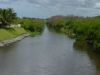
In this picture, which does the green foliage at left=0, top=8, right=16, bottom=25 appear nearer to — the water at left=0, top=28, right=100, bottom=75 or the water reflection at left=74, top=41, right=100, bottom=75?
the water reflection at left=74, top=41, right=100, bottom=75

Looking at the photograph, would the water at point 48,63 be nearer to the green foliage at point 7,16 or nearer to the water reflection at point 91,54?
the water reflection at point 91,54

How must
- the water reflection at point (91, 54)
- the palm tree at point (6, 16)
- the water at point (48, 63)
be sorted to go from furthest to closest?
the palm tree at point (6, 16) → the water reflection at point (91, 54) → the water at point (48, 63)

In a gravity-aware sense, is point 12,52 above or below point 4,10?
below

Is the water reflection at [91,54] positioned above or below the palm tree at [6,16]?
below

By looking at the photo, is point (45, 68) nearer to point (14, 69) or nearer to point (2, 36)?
point (14, 69)

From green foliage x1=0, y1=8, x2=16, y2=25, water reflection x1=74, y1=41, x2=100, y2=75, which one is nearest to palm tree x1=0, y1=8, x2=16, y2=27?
green foliage x1=0, y1=8, x2=16, y2=25

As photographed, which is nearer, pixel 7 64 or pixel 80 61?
pixel 7 64

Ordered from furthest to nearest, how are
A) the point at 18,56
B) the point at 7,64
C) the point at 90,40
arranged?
the point at 90,40 < the point at 18,56 < the point at 7,64

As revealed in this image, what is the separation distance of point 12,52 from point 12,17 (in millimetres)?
38088

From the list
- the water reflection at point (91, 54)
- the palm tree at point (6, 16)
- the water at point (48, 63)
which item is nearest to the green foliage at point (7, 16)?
the palm tree at point (6, 16)

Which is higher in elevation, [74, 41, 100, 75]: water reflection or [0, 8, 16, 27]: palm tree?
[0, 8, 16, 27]: palm tree

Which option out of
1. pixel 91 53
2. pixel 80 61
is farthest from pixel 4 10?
pixel 80 61

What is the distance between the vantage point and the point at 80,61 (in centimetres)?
5103

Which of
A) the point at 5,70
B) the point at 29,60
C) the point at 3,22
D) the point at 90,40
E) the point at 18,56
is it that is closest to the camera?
the point at 5,70
